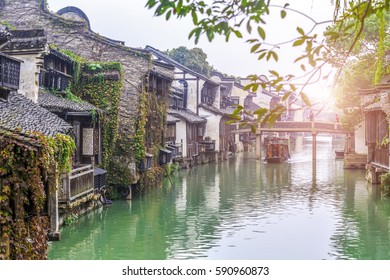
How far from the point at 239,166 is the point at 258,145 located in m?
5.25

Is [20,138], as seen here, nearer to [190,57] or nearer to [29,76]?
[29,76]

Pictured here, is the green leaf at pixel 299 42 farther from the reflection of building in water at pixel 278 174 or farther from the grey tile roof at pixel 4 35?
the reflection of building in water at pixel 278 174

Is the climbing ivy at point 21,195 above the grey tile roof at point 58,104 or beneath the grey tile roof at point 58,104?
beneath

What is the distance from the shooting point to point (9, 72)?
1329 centimetres

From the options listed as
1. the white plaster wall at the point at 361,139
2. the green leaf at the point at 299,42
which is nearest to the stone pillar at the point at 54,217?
the green leaf at the point at 299,42

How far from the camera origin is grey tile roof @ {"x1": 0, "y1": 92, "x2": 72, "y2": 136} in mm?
11625

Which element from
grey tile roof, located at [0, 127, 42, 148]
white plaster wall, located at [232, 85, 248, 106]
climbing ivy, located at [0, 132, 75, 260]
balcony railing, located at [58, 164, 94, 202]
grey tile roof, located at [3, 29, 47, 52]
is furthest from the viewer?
white plaster wall, located at [232, 85, 248, 106]

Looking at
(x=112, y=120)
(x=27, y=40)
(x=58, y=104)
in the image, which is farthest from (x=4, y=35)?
(x=112, y=120)

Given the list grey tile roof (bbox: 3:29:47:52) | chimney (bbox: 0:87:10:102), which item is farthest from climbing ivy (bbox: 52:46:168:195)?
chimney (bbox: 0:87:10:102)

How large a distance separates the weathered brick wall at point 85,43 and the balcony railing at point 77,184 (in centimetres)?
470

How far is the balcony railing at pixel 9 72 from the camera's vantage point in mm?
12891

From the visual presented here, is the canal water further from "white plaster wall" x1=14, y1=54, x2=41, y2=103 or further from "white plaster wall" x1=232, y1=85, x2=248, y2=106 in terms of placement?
"white plaster wall" x1=232, y1=85, x2=248, y2=106

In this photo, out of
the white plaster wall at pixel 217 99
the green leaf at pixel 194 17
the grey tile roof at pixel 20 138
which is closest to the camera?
the green leaf at pixel 194 17

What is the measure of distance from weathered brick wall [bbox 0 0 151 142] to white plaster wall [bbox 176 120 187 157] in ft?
37.1
